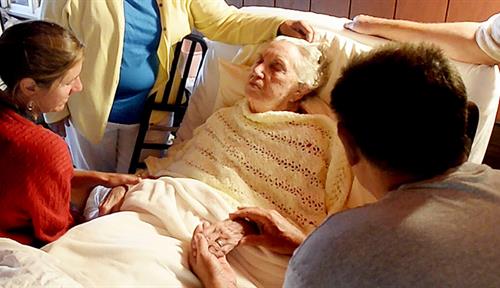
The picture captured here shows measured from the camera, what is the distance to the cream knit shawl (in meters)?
1.59

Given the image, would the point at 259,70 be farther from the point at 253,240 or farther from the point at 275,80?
the point at 253,240

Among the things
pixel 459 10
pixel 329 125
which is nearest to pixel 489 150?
pixel 459 10

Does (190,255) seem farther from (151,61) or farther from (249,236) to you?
(151,61)

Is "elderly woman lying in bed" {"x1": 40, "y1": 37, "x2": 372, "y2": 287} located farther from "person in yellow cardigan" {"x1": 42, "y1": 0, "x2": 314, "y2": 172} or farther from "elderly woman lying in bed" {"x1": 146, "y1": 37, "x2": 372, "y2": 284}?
"person in yellow cardigan" {"x1": 42, "y1": 0, "x2": 314, "y2": 172}

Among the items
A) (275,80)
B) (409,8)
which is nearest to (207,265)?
(275,80)

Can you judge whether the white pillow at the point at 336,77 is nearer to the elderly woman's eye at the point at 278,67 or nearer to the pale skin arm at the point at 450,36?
the pale skin arm at the point at 450,36

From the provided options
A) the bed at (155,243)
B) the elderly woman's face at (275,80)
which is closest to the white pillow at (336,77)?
the bed at (155,243)

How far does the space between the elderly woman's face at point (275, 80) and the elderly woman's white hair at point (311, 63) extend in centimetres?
1

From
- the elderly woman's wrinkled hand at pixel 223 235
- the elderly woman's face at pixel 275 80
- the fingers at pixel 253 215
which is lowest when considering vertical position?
the elderly woman's wrinkled hand at pixel 223 235

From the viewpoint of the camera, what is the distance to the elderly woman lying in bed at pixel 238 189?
53.6 inches

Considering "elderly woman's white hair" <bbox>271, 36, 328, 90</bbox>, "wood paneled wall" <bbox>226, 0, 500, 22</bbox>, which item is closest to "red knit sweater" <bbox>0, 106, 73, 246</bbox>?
"elderly woman's white hair" <bbox>271, 36, 328, 90</bbox>

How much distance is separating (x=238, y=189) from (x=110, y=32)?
2.10 feet

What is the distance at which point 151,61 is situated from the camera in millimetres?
1923

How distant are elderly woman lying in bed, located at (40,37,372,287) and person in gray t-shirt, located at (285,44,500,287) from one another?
1.89ft
